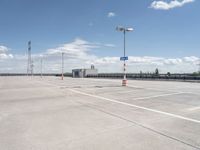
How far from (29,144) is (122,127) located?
8.19ft

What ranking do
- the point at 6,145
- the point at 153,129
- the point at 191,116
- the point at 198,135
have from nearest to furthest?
1. the point at 6,145
2. the point at 198,135
3. the point at 153,129
4. the point at 191,116

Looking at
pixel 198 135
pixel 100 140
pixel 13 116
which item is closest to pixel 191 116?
pixel 198 135

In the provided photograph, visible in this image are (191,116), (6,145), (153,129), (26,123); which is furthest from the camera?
(191,116)

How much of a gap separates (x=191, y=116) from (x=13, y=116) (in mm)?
6266

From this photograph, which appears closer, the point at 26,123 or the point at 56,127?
the point at 56,127

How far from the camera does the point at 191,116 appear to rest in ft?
22.3

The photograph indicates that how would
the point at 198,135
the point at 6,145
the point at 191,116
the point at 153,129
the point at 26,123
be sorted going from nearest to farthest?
1. the point at 6,145
2. the point at 198,135
3. the point at 153,129
4. the point at 26,123
5. the point at 191,116

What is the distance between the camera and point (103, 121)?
622cm

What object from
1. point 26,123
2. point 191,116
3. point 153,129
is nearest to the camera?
point 153,129

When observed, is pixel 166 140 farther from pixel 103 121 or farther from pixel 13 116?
pixel 13 116

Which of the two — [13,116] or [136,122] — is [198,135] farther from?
[13,116]

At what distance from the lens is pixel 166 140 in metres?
4.45

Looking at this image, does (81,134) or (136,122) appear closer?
(81,134)

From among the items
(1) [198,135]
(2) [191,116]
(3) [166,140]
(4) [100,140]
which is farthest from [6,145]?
(2) [191,116]
